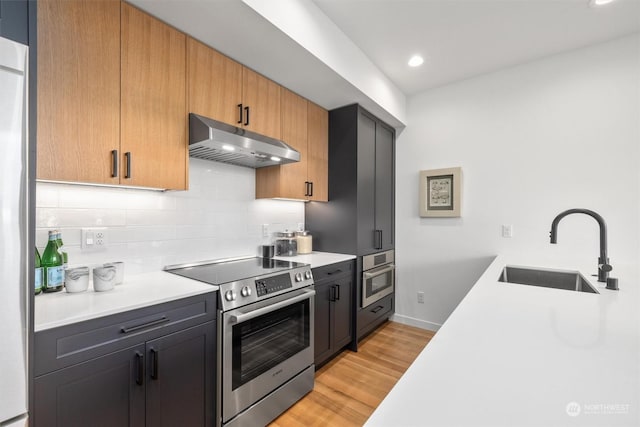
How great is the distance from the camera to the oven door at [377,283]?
2.81 meters

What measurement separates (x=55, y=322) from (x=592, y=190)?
352 cm

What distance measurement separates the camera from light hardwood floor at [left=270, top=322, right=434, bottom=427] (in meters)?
1.84

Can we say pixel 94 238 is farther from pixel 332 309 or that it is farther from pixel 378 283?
pixel 378 283

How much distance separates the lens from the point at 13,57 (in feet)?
2.86

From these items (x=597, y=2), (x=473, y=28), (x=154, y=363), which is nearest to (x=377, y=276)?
(x=154, y=363)

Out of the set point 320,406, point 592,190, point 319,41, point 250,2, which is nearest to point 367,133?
point 319,41

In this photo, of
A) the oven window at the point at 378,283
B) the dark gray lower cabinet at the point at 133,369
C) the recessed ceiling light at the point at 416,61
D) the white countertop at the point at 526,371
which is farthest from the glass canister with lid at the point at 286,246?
the recessed ceiling light at the point at 416,61

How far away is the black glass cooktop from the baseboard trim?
6.05 ft

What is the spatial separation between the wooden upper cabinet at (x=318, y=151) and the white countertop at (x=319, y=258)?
55cm

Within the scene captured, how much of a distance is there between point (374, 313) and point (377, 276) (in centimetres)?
39

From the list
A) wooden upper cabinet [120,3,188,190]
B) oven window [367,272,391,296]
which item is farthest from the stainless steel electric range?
oven window [367,272,391,296]

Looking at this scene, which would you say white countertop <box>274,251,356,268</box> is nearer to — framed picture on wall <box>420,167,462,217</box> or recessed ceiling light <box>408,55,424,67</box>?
framed picture on wall <box>420,167,462,217</box>

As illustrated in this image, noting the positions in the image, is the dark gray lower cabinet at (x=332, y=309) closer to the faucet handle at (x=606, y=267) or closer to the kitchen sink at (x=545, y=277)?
the kitchen sink at (x=545, y=277)

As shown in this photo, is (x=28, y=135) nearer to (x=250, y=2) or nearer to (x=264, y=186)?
(x=250, y=2)
